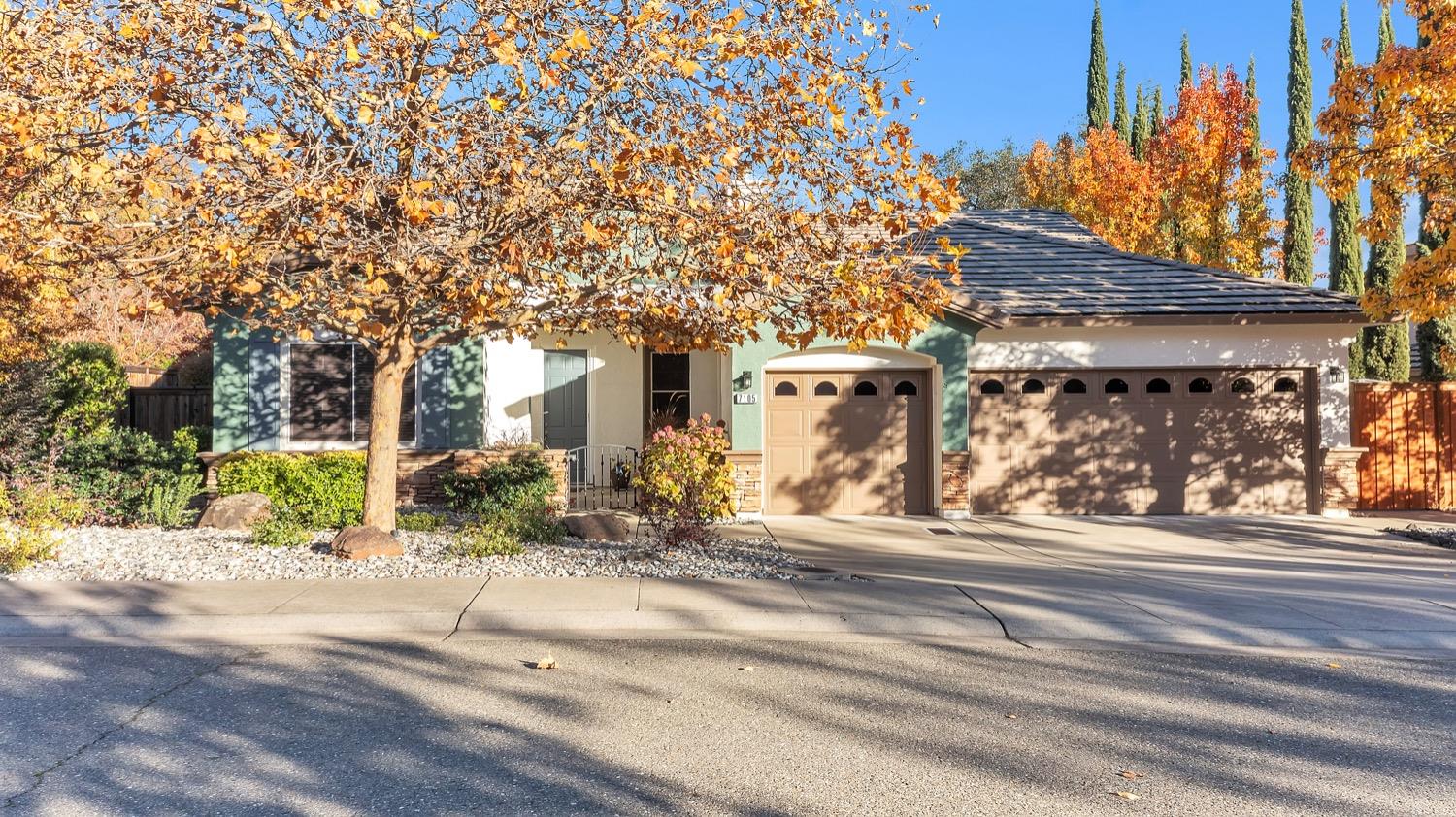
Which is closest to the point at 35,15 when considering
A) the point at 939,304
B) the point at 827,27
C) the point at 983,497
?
the point at 827,27

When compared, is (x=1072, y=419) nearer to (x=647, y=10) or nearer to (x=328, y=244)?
(x=647, y=10)

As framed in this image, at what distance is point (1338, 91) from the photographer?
38.2 ft

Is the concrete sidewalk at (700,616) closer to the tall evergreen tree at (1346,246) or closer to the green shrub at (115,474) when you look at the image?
the green shrub at (115,474)

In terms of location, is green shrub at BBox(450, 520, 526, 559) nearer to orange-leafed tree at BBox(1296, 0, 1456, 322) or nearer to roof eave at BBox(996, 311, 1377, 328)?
roof eave at BBox(996, 311, 1377, 328)

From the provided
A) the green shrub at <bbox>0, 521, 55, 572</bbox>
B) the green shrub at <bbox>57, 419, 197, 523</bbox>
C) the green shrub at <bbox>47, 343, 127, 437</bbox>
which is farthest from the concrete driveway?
the green shrub at <bbox>47, 343, 127, 437</bbox>

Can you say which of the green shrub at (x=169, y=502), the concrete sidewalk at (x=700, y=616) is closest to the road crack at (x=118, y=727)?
the concrete sidewalk at (x=700, y=616)

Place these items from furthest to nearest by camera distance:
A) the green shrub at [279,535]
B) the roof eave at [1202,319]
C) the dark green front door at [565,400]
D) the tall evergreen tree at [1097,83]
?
the tall evergreen tree at [1097,83], the dark green front door at [565,400], the roof eave at [1202,319], the green shrub at [279,535]

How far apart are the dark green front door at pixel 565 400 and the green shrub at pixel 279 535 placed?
5.80 m

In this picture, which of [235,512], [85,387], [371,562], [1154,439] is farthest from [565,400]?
[1154,439]

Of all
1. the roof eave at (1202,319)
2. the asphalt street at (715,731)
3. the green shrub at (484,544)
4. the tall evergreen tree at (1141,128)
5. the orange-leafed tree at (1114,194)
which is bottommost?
the asphalt street at (715,731)

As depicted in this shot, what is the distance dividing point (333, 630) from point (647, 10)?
5420 mm

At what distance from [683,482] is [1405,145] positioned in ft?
32.0

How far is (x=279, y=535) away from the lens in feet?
32.3

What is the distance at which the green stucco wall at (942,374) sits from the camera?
1345 cm
